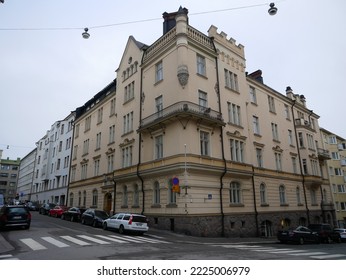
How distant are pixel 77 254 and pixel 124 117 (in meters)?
20.5

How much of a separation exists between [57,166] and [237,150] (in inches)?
1465

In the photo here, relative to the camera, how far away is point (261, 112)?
29828mm

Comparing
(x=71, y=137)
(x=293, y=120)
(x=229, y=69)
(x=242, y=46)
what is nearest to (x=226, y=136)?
(x=229, y=69)

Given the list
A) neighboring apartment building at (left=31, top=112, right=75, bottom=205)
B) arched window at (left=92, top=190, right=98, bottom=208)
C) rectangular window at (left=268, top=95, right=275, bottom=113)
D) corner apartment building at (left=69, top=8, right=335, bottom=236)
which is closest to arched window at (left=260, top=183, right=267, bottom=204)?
corner apartment building at (left=69, top=8, right=335, bottom=236)

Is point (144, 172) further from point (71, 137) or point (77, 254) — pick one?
point (71, 137)

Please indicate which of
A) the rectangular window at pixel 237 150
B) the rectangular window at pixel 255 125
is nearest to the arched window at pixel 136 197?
the rectangular window at pixel 237 150

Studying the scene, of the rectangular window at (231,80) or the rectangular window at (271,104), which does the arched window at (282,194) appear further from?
the rectangular window at (231,80)

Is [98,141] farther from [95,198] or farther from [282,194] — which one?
[282,194]

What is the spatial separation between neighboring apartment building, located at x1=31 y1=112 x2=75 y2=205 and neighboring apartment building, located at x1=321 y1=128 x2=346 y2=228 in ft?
146

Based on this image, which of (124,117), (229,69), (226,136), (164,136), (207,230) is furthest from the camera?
(124,117)

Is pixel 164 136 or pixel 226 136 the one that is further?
pixel 226 136

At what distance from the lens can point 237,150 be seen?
24.4m

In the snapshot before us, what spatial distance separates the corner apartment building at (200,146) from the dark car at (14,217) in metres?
9.07

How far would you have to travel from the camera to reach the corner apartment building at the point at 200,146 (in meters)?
20.2
